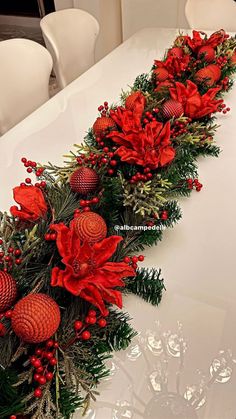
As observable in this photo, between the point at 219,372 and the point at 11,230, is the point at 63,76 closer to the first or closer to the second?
the point at 11,230

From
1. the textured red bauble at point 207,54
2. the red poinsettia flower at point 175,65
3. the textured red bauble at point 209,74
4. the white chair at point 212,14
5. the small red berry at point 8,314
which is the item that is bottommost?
the small red berry at point 8,314

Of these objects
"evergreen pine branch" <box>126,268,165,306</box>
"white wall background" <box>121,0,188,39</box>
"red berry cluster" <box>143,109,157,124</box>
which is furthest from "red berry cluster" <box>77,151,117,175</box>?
"white wall background" <box>121,0,188,39</box>

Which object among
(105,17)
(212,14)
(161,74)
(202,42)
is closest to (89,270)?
(161,74)

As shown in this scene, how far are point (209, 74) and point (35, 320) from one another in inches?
36.4

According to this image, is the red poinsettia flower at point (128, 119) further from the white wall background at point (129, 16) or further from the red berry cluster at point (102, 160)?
the white wall background at point (129, 16)

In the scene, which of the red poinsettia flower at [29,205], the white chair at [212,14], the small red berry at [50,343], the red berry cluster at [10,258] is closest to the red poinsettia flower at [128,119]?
the red poinsettia flower at [29,205]

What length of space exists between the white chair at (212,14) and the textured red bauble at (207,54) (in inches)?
40.6

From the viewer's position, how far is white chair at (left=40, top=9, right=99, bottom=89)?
159cm

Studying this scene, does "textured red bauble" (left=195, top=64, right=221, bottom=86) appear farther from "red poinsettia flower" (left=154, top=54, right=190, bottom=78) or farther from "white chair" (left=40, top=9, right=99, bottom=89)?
"white chair" (left=40, top=9, right=99, bottom=89)

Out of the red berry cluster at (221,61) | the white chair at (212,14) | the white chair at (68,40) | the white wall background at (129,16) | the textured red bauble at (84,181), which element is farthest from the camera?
the white wall background at (129,16)

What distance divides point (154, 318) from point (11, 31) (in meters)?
4.35

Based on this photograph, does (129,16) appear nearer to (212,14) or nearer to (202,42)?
(212,14)

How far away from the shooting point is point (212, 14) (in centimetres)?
208

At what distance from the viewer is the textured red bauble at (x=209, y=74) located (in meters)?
1.07
